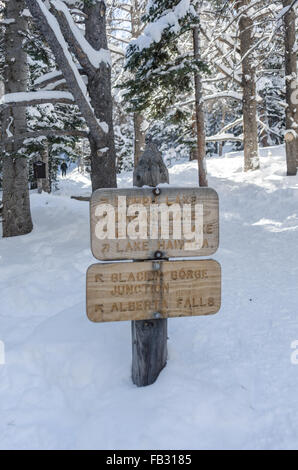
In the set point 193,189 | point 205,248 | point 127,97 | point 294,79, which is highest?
point 294,79

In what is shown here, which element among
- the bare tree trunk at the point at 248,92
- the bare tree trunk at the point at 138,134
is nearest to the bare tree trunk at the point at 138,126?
the bare tree trunk at the point at 138,134

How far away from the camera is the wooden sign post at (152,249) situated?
93.4 inches

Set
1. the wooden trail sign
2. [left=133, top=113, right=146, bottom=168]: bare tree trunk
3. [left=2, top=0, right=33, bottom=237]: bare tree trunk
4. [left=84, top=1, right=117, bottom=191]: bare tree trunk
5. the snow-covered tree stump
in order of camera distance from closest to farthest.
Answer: the wooden trail sign, the snow-covered tree stump, [left=84, top=1, right=117, bottom=191]: bare tree trunk, [left=2, top=0, right=33, bottom=237]: bare tree trunk, [left=133, top=113, right=146, bottom=168]: bare tree trunk

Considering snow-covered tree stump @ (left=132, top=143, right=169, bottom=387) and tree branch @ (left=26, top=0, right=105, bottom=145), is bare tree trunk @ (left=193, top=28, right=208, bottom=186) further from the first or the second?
snow-covered tree stump @ (left=132, top=143, right=169, bottom=387)

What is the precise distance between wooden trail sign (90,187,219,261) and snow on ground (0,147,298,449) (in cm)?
120

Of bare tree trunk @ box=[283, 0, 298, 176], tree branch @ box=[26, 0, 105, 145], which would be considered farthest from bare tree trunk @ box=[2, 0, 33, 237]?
bare tree trunk @ box=[283, 0, 298, 176]

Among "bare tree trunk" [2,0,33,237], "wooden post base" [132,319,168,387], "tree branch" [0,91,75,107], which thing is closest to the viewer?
"wooden post base" [132,319,168,387]

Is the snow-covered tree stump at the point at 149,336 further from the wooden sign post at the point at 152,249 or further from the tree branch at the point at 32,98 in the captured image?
the tree branch at the point at 32,98

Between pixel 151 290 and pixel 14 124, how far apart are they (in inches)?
277

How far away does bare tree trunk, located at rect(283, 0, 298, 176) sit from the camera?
11.0 meters

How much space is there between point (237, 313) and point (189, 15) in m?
7.22

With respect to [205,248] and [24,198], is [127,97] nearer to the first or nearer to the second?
[24,198]

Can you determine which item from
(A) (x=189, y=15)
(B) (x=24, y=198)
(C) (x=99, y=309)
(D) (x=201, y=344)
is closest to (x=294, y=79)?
(A) (x=189, y=15)

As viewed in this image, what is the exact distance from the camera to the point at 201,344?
3.55m
